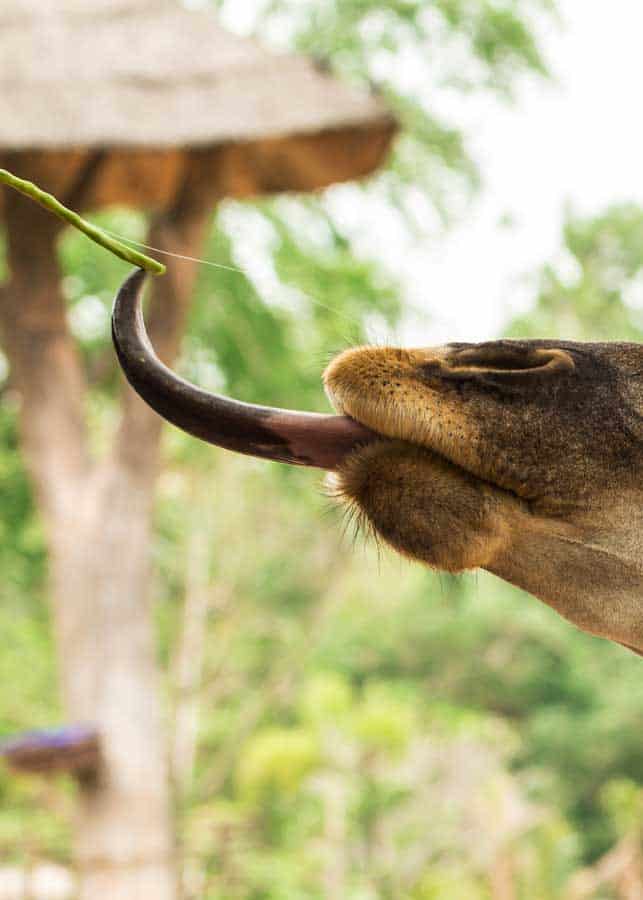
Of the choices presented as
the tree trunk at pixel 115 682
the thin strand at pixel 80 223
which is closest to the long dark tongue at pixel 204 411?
the thin strand at pixel 80 223

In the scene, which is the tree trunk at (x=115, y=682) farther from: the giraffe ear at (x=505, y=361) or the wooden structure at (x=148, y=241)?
the giraffe ear at (x=505, y=361)

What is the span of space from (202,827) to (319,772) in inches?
77.2

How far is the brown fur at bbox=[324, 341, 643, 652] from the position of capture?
3.15ft

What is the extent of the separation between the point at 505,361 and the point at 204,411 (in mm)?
266

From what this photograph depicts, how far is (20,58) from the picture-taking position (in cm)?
584

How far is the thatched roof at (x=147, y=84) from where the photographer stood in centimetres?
554

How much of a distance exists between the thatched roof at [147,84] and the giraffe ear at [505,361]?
15.5 ft

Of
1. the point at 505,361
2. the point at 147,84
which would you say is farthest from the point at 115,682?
the point at 505,361

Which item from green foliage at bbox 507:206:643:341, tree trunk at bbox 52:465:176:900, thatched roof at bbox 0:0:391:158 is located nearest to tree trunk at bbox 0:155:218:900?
tree trunk at bbox 52:465:176:900

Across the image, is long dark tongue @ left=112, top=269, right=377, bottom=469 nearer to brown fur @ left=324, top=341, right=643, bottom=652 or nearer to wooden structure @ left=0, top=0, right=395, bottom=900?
brown fur @ left=324, top=341, right=643, bottom=652

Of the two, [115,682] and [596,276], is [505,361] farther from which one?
[596,276]

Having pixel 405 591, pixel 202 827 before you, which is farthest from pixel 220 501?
pixel 405 591

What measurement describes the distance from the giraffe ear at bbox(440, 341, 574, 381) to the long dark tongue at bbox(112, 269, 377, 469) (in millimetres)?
132

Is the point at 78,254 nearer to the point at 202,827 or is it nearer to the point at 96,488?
the point at 96,488
